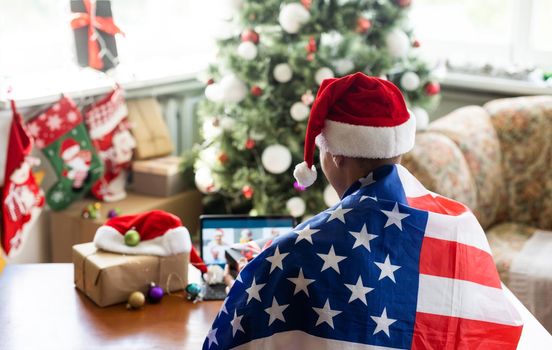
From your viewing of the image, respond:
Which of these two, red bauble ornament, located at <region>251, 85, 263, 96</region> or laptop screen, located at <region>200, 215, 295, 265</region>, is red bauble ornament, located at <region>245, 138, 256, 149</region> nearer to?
red bauble ornament, located at <region>251, 85, 263, 96</region>

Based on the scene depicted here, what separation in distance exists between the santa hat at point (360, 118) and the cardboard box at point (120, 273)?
23.6 inches

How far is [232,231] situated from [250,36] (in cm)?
152

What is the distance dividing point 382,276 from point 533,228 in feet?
7.10

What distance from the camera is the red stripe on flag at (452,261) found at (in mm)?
1386

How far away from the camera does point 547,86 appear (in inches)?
148

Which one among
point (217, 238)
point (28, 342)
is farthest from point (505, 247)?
point (28, 342)

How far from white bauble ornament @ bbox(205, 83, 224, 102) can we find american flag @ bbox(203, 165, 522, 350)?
6.49 ft

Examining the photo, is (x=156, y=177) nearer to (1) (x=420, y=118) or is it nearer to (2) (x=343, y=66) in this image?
(2) (x=343, y=66)

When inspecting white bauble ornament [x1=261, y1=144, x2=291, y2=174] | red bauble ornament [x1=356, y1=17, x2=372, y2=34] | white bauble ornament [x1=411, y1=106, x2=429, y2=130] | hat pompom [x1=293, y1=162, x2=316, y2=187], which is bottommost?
white bauble ornament [x1=261, y1=144, x2=291, y2=174]

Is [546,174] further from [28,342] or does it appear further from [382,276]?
[28,342]

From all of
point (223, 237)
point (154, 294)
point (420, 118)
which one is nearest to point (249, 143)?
point (420, 118)

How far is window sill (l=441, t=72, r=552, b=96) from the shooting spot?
3757 millimetres

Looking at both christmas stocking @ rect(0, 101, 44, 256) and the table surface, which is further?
christmas stocking @ rect(0, 101, 44, 256)

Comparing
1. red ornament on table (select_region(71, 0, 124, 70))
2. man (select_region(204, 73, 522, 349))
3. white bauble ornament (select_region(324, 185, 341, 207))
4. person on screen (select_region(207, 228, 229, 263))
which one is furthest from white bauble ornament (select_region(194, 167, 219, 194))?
man (select_region(204, 73, 522, 349))
